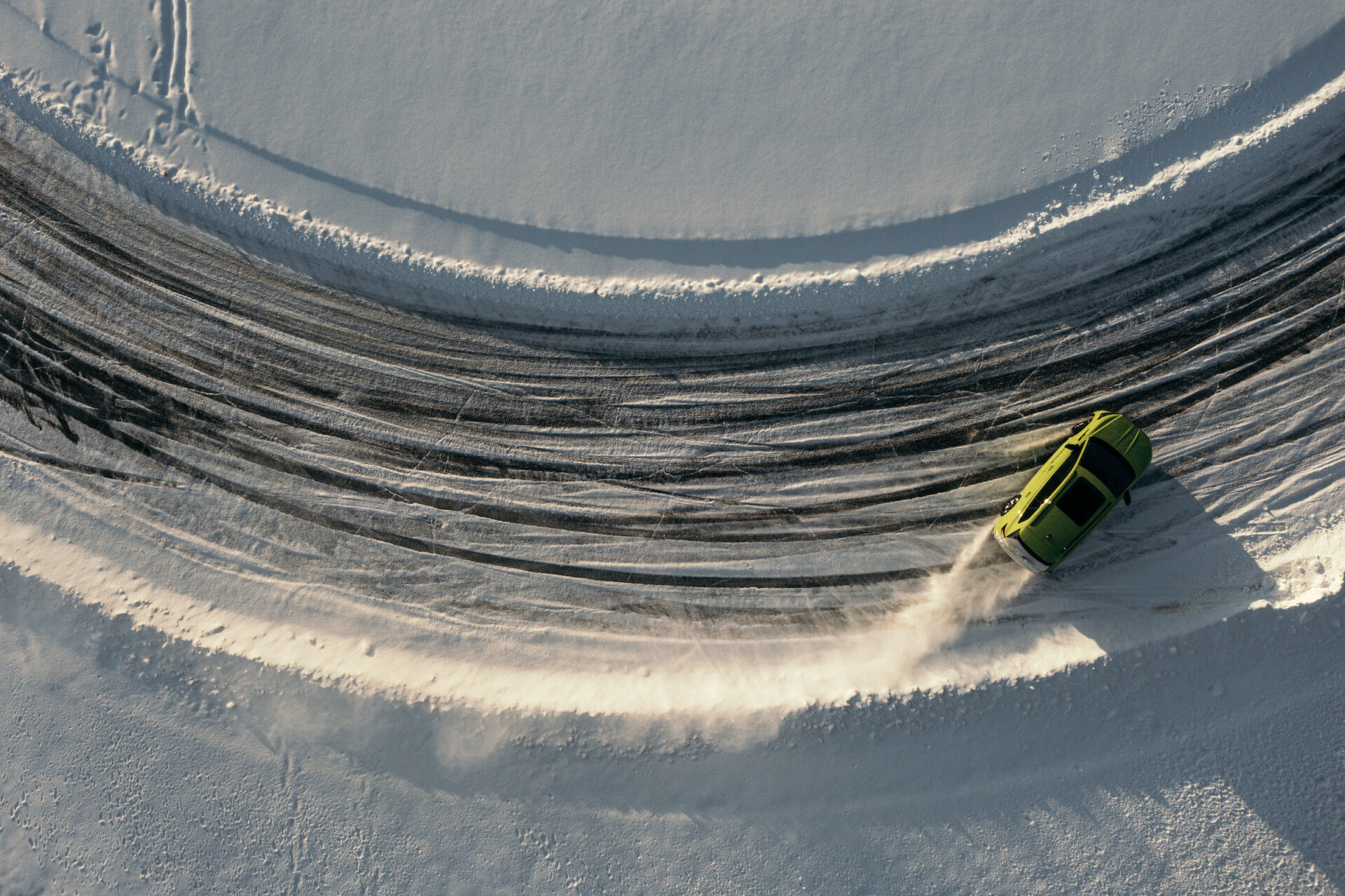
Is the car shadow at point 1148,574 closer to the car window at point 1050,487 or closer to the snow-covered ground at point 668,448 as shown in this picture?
the snow-covered ground at point 668,448

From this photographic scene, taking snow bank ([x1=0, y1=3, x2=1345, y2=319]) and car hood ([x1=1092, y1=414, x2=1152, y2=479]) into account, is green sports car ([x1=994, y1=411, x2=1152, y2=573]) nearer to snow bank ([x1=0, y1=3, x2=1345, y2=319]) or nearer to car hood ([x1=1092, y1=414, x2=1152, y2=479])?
car hood ([x1=1092, y1=414, x2=1152, y2=479])

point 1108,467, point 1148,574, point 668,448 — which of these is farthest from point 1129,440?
point 668,448

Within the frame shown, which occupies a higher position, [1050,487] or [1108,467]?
[1108,467]

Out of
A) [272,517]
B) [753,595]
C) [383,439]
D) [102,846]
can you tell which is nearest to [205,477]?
[272,517]

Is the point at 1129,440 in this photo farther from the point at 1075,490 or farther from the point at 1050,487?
the point at 1050,487

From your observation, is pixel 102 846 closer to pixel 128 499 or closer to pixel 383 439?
pixel 128 499

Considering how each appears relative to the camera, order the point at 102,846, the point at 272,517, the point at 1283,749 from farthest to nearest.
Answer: the point at 272,517
the point at 102,846
the point at 1283,749

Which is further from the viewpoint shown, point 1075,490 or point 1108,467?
point 1108,467

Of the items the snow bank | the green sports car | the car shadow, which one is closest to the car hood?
the green sports car
